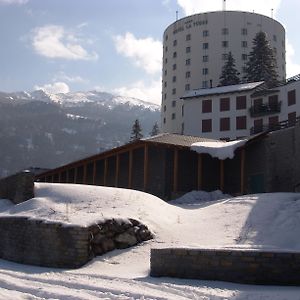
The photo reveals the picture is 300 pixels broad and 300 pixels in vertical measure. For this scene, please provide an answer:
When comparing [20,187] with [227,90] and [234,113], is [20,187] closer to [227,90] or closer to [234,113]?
[234,113]

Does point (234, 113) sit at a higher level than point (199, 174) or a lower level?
higher

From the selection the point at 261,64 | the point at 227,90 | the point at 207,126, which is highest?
the point at 261,64

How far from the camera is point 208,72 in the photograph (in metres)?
77.9

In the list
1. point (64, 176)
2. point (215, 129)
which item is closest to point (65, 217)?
point (64, 176)

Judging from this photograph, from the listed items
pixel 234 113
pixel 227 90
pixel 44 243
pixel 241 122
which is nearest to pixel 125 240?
pixel 44 243

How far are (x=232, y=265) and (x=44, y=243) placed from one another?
6755mm

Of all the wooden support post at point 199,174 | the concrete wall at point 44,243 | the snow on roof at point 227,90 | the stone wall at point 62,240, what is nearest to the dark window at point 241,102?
the snow on roof at point 227,90

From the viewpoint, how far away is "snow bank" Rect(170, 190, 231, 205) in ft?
86.6

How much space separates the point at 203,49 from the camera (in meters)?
79.6

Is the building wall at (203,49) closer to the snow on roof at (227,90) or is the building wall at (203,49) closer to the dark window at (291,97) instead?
the snow on roof at (227,90)

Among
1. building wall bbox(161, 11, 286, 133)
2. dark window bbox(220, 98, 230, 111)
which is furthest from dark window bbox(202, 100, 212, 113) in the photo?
building wall bbox(161, 11, 286, 133)

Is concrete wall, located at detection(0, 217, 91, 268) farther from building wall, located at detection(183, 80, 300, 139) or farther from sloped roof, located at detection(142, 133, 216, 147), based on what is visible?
building wall, located at detection(183, 80, 300, 139)

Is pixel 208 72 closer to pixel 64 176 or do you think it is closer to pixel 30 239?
pixel 64 176

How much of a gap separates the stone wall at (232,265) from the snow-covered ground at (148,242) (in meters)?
0.34
